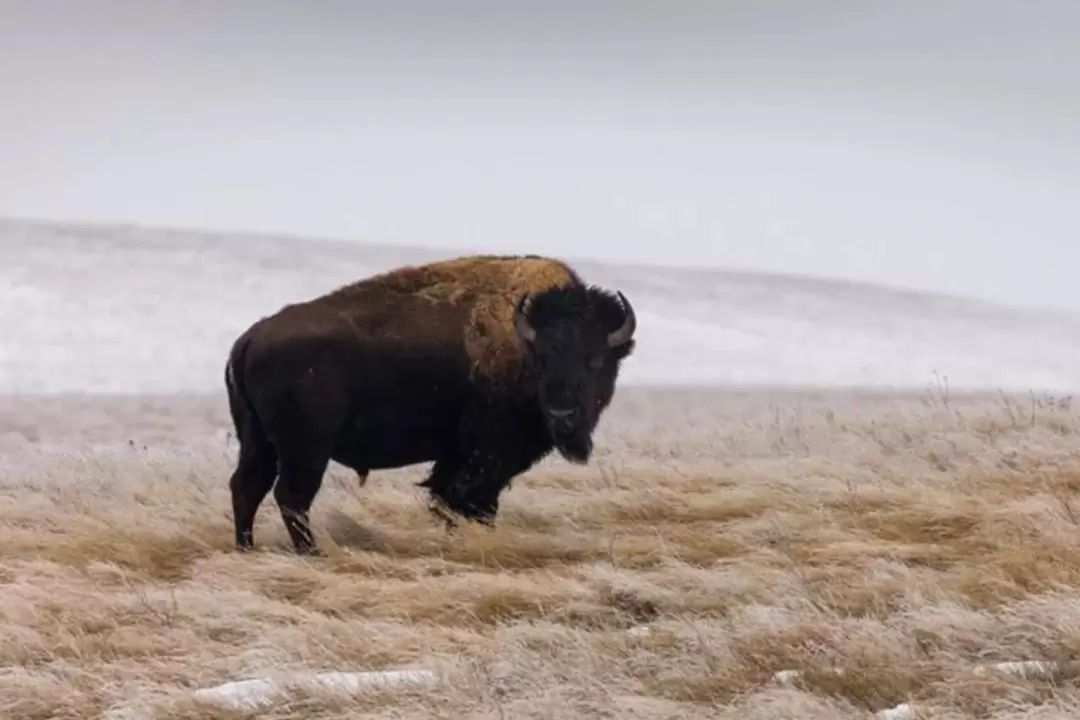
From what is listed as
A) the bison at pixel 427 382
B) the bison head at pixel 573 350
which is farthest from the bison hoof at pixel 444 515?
the bison head at pixel 573 350

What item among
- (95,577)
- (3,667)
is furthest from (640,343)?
(3,667)

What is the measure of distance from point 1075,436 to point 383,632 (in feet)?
21.6

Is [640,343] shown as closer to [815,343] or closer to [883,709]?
[815,343]

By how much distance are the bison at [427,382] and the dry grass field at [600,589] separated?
40 centimetres

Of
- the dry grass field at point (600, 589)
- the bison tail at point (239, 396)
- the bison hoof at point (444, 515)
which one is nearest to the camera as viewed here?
the dry grass field at point (600, 589)

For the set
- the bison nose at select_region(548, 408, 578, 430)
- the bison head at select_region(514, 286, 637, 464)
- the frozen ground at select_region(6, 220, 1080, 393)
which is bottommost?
the frozen ground at select_region(6, 220, 1080, 393)

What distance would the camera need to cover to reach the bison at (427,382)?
6523mm

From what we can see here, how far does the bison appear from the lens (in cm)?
652

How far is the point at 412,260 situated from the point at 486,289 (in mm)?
17075

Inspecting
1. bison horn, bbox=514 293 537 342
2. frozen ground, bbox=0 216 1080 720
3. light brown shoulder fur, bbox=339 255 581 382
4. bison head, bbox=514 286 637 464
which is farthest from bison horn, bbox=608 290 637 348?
frozen ground, bbox=0 216 1080 720

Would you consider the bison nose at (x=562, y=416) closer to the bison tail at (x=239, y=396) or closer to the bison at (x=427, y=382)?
the bison at (x=427, y=382)

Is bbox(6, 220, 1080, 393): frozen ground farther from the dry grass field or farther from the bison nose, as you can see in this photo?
the bison nose

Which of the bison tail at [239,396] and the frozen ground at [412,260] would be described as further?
the frozen ground at [412,260]

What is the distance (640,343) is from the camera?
23.6 meters
